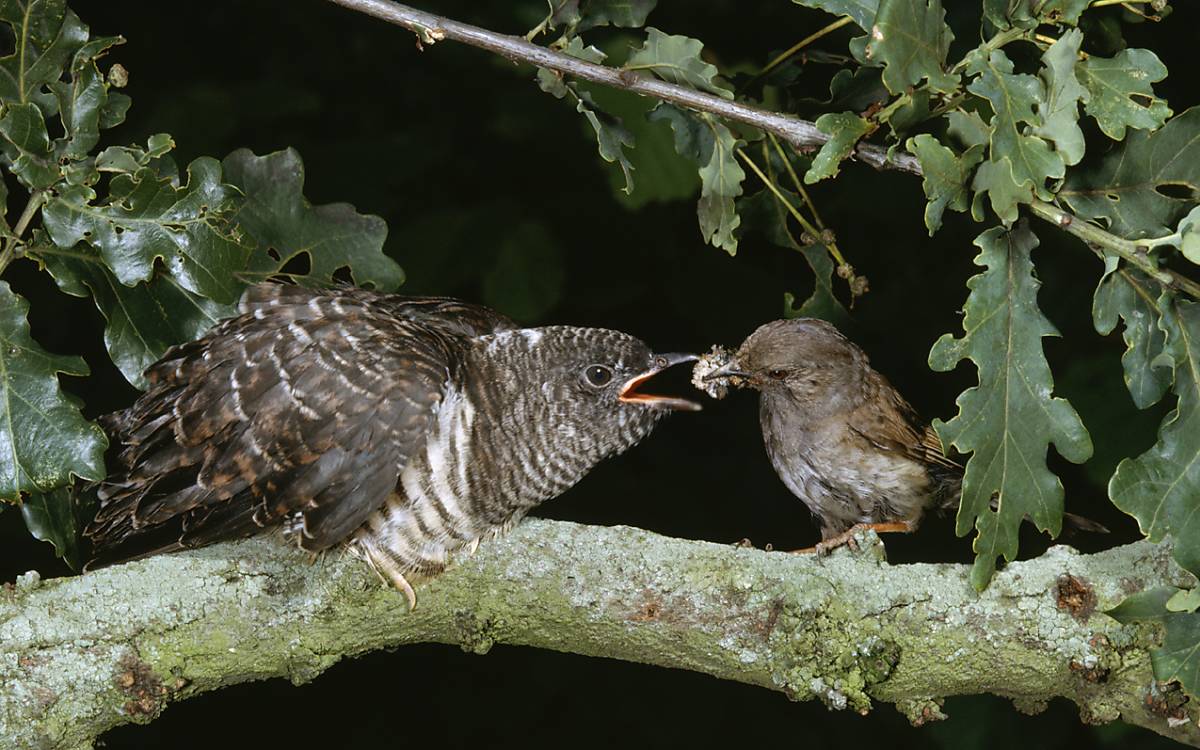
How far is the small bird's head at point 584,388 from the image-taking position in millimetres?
2578

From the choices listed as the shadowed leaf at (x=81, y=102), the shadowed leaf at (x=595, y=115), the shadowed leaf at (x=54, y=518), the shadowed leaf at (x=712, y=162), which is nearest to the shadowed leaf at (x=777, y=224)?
the shadowed leaf at (x=712, y=162)

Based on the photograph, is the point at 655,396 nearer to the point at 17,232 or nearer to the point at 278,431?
the point at 278,431

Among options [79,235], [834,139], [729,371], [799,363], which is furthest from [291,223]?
[834,139]

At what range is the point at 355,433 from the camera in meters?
2.44

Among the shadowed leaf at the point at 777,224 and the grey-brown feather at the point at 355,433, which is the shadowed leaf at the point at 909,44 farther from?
the grey-brown feather at the point at 355,433

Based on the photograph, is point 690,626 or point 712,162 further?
point 712,162

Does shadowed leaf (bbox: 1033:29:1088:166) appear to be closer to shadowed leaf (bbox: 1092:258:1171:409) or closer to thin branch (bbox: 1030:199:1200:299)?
thin branch (bbox: 1030:199:1200:299)

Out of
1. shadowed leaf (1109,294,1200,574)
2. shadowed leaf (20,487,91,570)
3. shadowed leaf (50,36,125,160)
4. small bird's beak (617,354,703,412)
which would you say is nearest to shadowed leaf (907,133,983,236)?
shadowed leaf (1109,294,1200,574)

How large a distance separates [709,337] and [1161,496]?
187 centimetres

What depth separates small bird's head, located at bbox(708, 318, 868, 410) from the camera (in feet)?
8.95

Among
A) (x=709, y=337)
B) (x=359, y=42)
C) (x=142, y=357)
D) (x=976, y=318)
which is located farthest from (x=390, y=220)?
(x=976, y=318)

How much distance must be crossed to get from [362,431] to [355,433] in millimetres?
13

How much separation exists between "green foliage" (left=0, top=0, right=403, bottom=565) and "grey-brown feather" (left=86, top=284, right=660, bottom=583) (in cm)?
18

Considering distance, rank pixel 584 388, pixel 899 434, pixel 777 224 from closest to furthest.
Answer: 1. pixel 584 388
2. pixel 777 224
3. pixel 899 434
